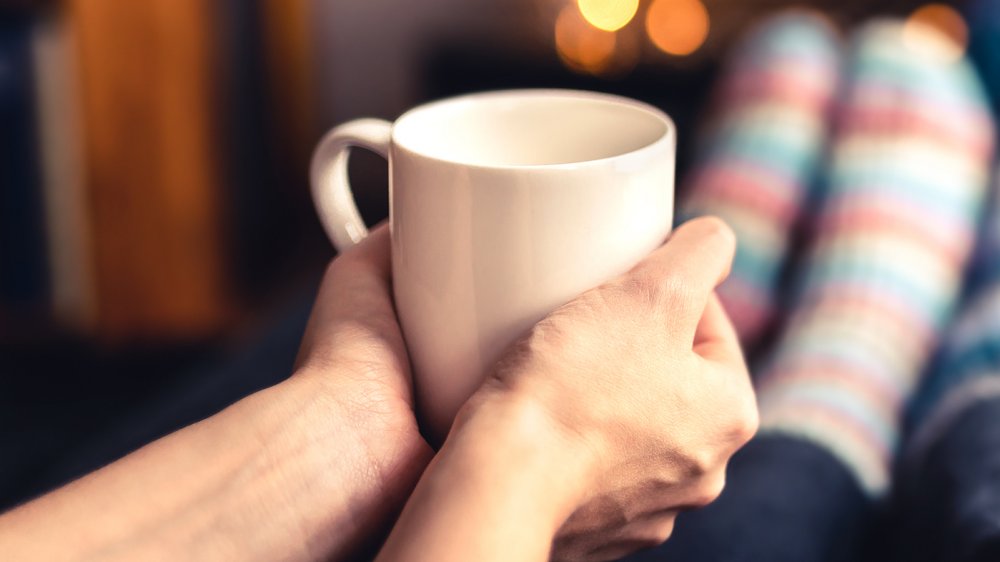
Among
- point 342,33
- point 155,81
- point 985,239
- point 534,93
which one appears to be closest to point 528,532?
point 534,93

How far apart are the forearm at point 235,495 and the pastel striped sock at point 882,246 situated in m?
0.42

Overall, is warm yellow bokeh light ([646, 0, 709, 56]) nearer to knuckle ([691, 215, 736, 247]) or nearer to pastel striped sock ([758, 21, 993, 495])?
pastel striped sock ([758, 21, 993, 495])

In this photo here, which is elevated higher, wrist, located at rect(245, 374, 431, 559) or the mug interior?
the mug interior

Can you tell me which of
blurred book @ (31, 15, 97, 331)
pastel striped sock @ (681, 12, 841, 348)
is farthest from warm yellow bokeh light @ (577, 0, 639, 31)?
blurred book @ (31, 15, 97, 331)

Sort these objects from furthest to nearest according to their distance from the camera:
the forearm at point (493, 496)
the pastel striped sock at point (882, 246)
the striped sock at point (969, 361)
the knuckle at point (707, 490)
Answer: the pastel striped sock at point (882, 246), the striped sock at point (969, 361), the knuckle at point (707, 490), the forearm at point (493, 496)

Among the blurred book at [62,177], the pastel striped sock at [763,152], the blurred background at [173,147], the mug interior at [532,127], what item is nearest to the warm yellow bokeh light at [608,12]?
the blurred background at [173,147]

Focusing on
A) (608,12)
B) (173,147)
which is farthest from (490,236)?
(608,12)

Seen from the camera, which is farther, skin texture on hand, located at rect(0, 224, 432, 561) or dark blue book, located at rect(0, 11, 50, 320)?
dark blue book, located at rect(0, 11, 50, 320)

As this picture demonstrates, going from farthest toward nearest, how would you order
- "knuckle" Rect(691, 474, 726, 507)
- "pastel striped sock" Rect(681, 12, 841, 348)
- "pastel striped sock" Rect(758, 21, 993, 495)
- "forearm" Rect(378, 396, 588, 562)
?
"pastel striped sock" Rect(681, 12, 841, 348), "pastel striped sock" Rect(758, 21, 993, 495), "knuckle" Rect(691, 474, 726, 507), "forearm" Rect(378, 396, 588, 562)

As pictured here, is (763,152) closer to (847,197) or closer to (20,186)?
(847,197)

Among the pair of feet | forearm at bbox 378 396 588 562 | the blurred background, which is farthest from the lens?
the blurred background

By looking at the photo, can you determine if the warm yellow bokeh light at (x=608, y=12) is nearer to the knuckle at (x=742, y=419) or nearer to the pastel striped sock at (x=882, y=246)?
the pastel striped sock at (x=882, y=246)

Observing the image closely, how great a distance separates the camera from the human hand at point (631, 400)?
406 millimetres

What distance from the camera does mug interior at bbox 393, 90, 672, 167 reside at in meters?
0.51
